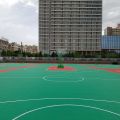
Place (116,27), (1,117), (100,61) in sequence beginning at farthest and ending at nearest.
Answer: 1. (116,27)
2. (100,61)
3. (1,117)

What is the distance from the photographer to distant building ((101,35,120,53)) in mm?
97869

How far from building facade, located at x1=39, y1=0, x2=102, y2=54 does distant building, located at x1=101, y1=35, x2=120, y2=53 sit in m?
9.38

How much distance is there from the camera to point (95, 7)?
89.8 metres

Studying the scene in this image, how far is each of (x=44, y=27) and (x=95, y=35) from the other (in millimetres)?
23757

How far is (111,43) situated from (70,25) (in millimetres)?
24732

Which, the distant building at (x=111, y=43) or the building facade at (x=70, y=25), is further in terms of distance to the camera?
the distant building at (x=111, y=43)

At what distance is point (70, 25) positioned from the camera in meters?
89.4

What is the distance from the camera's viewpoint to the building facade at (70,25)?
88.7m

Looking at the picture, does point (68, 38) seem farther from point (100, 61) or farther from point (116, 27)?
point (116, 27)

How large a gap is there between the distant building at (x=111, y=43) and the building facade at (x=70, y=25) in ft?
30.8

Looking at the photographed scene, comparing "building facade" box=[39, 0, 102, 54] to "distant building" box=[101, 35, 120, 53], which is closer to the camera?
"building facade" box=[39, 0, 102, 54]

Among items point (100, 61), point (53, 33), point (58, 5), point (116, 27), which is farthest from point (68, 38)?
point (116, 27)

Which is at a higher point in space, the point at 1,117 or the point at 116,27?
the point at 116,27

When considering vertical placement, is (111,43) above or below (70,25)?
below
